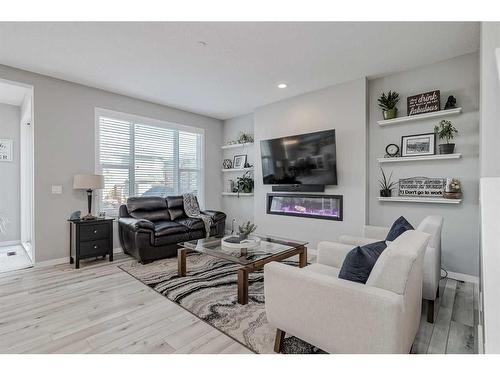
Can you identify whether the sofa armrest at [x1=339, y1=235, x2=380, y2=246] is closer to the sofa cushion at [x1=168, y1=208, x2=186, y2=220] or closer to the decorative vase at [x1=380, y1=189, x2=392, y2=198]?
the decorative vase at [x1=380, y1=189, x2=392, y2=198]

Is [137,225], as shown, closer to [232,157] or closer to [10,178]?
[232,157]

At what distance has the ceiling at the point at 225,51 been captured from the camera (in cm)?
250

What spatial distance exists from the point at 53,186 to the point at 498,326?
180 inches

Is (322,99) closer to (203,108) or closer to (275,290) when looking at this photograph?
(203,108)

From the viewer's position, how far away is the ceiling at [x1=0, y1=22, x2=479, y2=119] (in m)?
2.50

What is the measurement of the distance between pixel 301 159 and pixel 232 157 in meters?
2.03

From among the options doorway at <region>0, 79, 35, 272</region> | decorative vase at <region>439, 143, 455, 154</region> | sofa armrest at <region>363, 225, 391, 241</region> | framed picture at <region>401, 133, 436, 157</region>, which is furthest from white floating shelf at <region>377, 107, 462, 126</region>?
doorway at <region>0, 79, 35, 272</region>

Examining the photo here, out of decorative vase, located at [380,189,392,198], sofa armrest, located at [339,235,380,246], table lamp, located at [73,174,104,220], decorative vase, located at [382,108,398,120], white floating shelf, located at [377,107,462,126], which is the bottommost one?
sofa armrest, located at [339,235,380,246]

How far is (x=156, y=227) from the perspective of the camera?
3863 mm

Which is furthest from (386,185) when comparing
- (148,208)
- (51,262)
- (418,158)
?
(51,262)

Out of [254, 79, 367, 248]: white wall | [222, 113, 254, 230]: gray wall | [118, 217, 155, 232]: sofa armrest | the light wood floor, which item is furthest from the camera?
[222, 113, 254, 230]: gray wall

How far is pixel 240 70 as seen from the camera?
3453 millimetres

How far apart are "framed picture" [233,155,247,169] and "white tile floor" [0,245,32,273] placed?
12.3 feet
